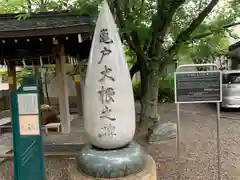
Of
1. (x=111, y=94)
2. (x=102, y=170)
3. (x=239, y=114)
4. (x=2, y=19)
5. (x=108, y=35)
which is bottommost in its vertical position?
(x=239, y=114)

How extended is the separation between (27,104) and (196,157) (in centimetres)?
397

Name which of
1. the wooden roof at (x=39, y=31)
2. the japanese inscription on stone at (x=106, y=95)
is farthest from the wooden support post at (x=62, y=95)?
the japanese inscription on stone at (x=106, y=95)

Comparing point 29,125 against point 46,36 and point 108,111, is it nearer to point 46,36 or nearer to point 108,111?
point 108,111

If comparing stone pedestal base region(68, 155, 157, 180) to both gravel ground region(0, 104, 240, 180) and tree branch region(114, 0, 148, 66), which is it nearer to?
gravel ground region(0, 104, 240, 180)

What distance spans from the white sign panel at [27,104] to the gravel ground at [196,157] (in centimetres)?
178

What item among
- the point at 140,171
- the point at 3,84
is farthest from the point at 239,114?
the point at 3,84

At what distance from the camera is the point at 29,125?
3990 millimetres

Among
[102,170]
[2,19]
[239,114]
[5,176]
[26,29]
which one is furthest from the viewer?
[239,114]

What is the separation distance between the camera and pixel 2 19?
23.8 ft

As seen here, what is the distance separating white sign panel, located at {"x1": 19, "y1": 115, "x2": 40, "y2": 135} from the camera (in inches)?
157

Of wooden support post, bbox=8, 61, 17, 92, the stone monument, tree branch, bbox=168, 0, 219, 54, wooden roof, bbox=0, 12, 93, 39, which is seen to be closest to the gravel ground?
the stone monument

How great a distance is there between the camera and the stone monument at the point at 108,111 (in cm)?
368

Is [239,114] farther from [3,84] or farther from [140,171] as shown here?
[3,84]

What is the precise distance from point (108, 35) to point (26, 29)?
3.15 meters
